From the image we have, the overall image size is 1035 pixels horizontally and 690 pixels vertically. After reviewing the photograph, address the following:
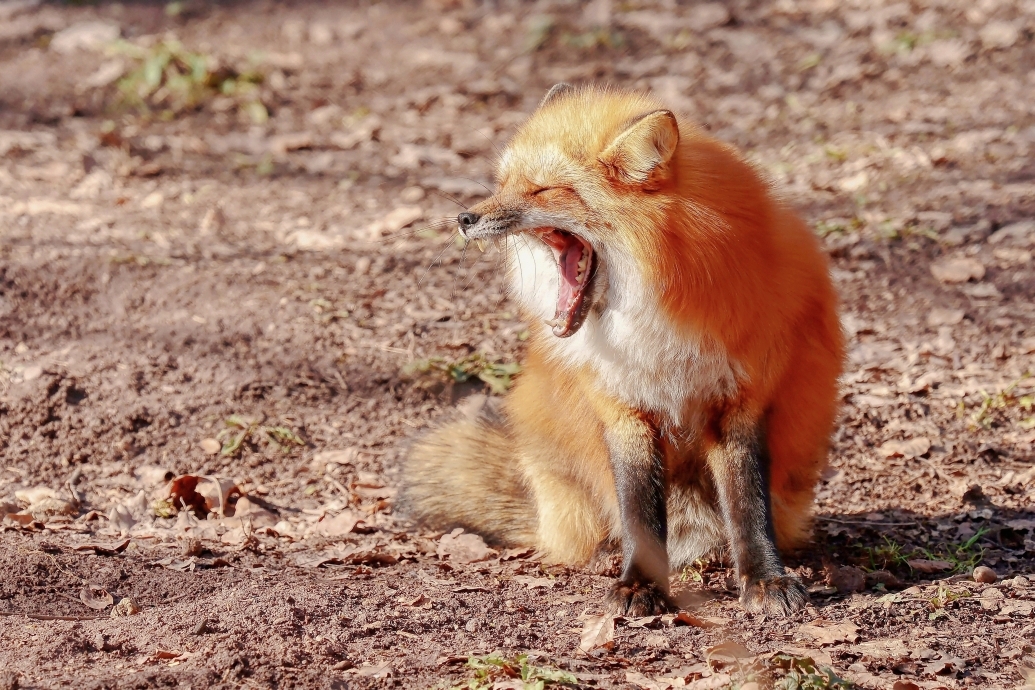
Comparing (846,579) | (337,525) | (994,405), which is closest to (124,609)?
(337,525)

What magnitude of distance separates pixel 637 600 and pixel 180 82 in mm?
7238

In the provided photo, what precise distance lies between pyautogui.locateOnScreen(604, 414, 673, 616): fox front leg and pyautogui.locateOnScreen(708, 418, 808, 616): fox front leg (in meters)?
0.23

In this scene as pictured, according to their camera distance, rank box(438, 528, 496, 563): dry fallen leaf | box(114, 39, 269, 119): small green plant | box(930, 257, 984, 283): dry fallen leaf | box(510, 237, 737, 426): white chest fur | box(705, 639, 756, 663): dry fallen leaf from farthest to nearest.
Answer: box(114, 39, 269, 119): small green plant < box(930, 257, 984, 283): dry fallen leaf < box(438, 528, 496, 563): dry fallen leaf < box(510, 237, 737, 426): white chest fur < box(705, 639, 756, 663): dry fallen leaf

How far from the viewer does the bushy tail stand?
4574 mm

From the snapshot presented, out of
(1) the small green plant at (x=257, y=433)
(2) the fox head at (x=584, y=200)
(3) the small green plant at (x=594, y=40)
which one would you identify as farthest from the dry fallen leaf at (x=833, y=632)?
(3) the small green plant at (x=594, y=40)

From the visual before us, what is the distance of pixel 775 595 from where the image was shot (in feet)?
12.2

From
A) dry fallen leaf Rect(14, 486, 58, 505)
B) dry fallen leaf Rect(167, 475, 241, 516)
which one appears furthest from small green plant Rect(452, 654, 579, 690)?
dry fallen leaf Rect(14, 486, 58, 505)

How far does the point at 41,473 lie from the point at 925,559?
3.91 meters

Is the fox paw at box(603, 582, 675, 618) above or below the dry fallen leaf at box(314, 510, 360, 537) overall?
above

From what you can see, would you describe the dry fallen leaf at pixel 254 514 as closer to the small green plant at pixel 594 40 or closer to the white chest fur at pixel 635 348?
the white chest fur at pixel 635 348

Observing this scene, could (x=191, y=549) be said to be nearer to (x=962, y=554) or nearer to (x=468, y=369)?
(x=468, y=369)

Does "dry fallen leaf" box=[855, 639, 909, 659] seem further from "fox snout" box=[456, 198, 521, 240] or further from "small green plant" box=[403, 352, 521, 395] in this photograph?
"small green plant" box=[403, 352, 521, 395]

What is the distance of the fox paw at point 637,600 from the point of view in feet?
12.3

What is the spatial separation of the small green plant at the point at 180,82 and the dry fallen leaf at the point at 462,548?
557 cm
